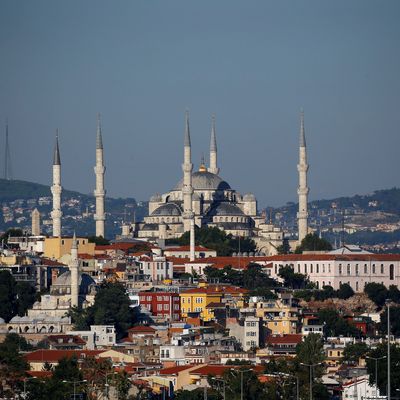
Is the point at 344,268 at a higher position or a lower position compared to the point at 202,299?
higher

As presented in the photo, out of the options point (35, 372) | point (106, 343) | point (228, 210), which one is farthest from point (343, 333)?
point (228, 210)

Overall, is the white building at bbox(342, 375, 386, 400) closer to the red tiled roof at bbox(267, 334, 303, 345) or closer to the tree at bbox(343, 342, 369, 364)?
the tree at bbox(343, 342, 369, 364)

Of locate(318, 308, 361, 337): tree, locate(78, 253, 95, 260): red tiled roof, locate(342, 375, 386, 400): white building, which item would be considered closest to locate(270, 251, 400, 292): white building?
locate(78, 253, 95, 260): red tiled roof

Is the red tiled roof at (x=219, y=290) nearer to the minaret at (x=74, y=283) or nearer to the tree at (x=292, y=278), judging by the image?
the tree at (x=292, y=278)

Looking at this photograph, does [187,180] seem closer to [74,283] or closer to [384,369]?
[74,283]

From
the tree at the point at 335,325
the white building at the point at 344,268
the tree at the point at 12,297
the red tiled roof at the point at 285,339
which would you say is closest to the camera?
the red tiled roof at the point at 285,339

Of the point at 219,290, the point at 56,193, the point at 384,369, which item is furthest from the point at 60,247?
the point at 384,369

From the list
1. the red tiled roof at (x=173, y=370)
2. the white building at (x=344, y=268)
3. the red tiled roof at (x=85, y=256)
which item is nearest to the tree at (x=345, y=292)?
the white building at (x=344, y=268)

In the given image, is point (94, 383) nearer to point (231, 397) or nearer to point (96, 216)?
point (231, 397)
